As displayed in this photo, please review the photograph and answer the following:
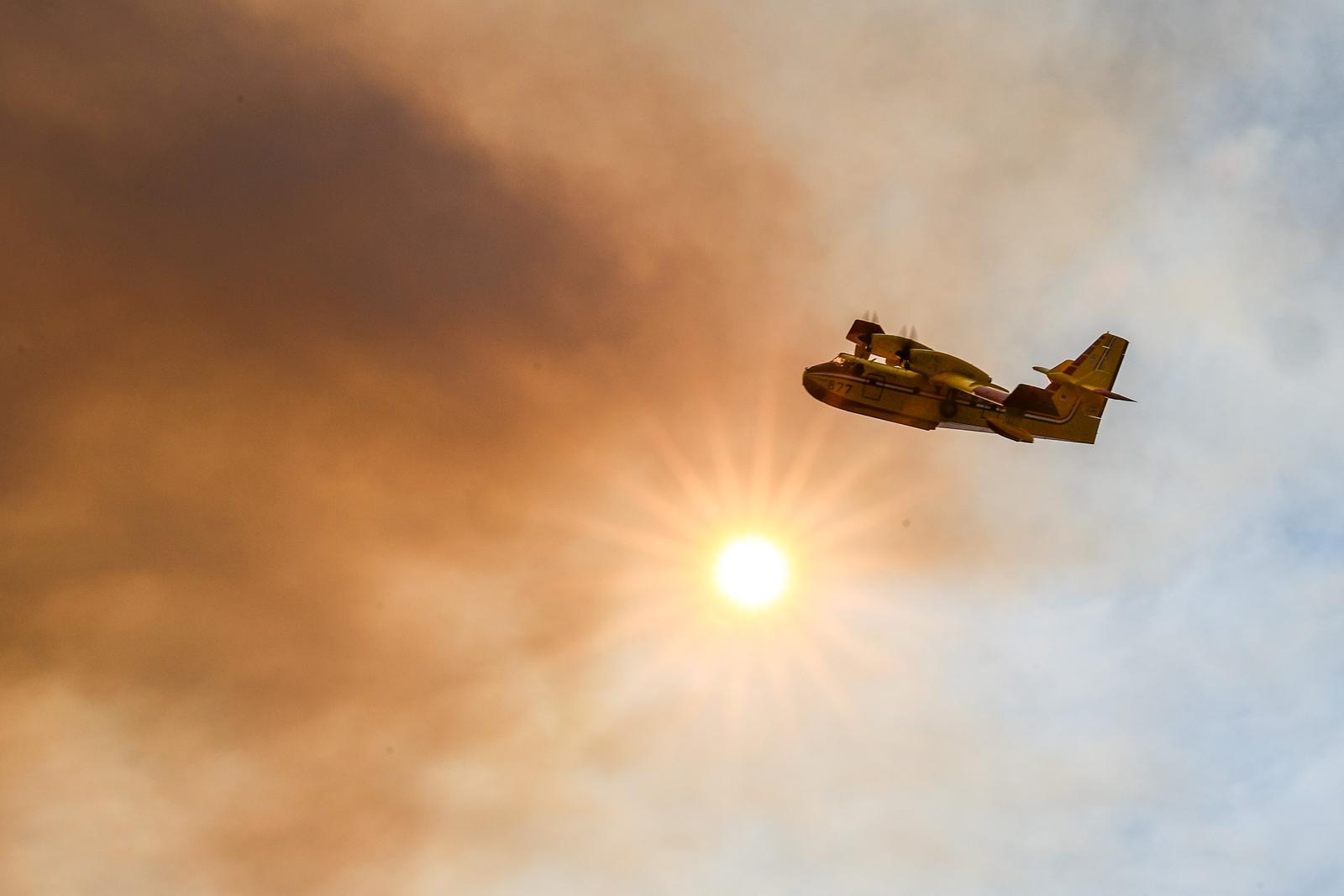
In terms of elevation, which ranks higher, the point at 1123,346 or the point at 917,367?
the point at 1123,346

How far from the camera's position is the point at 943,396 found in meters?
123

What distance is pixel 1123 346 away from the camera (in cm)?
13225

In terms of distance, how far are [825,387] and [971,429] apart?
18.6 m

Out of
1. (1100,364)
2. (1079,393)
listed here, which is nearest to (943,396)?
(1079,393)

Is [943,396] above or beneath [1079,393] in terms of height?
beneath

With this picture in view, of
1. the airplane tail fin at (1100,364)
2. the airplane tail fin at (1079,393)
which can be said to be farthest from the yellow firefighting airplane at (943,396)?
the airplane tail fin at (1100,364)

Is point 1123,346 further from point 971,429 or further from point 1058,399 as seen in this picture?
point 971,429

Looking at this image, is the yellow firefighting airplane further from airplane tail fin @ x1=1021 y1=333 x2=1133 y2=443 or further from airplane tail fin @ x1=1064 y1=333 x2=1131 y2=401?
airplane tail fin @ x1=1064 y1=333 x2=1131 y2=401

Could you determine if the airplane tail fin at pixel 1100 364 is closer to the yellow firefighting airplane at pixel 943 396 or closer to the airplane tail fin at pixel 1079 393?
the airplane tail fin at pixel 1079 393

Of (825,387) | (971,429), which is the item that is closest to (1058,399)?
(971,429)

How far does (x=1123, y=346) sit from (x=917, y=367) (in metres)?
28.6

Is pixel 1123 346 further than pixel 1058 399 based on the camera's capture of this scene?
Yes

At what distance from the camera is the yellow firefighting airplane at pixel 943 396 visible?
401ft

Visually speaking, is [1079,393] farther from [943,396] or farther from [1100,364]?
[943,396]
